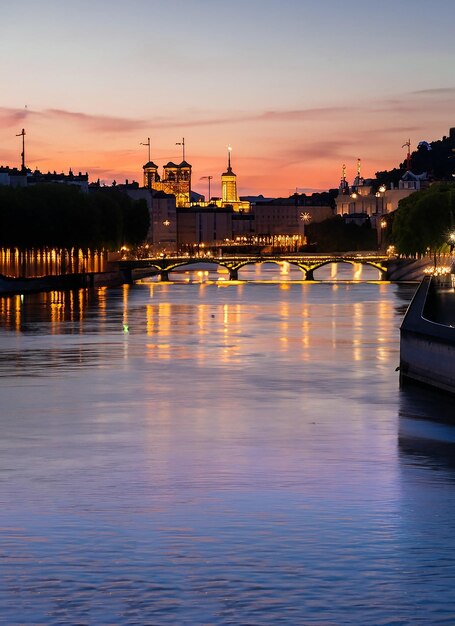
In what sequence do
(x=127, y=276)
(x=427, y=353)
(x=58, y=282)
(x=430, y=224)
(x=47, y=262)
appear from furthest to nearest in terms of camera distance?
(x=127, y=276) < (x=430, y=224) < (x=47, y=262) < (x=58, y=282) < (x=427, y=353)

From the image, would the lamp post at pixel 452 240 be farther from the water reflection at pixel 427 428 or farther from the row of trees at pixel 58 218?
the water reflection at pixel 427 428

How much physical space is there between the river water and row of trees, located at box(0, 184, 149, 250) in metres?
54.3

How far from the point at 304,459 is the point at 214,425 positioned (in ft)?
19.9

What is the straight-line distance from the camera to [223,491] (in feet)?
78.2

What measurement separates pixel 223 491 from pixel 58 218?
91420 millimetres

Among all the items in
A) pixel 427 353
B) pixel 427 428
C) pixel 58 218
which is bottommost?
pixel 427 428

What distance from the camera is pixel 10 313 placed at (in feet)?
280

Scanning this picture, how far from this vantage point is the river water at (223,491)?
16.9 meters

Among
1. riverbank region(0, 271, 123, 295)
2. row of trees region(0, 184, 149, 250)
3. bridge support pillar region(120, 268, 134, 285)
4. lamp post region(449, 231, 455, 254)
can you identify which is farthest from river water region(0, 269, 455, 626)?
bridge support pillar region(120, 268, 134, 285)

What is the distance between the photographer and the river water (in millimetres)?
16875

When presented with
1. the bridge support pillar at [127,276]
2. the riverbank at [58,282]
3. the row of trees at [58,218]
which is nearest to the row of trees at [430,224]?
the row of trees at [58,218]

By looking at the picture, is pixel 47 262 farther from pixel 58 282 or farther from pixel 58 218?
pixel 58 218

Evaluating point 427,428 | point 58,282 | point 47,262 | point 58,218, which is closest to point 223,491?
point 427,428

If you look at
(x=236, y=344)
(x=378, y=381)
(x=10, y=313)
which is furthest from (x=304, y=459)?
(x=10, y=313)
